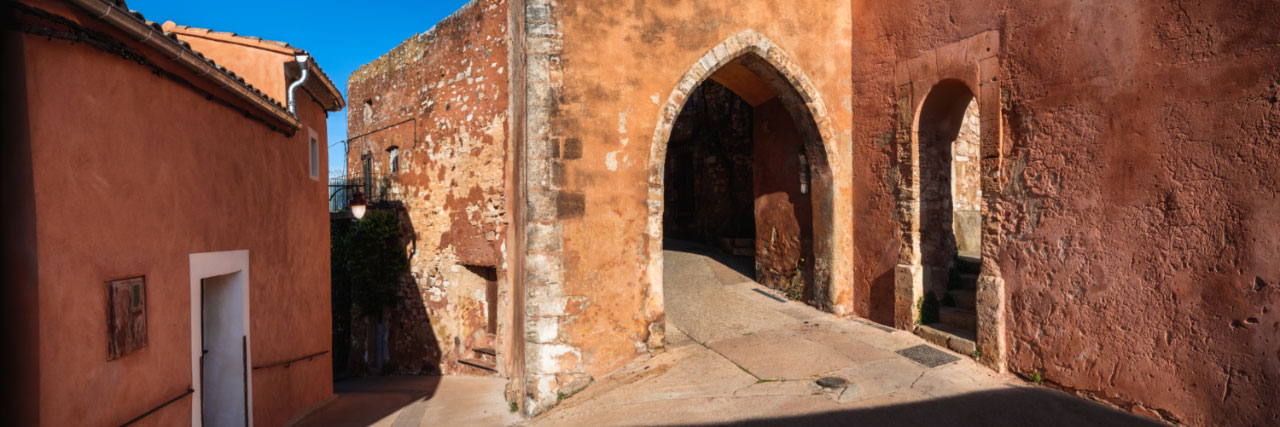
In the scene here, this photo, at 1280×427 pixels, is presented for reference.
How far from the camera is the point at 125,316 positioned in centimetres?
343

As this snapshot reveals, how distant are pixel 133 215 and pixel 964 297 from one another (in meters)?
6.98

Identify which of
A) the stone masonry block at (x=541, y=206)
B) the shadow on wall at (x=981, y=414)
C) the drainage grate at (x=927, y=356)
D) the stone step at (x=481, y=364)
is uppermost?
the stone masonry block at (x=541, y=206)

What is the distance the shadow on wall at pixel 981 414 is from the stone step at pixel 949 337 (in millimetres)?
881

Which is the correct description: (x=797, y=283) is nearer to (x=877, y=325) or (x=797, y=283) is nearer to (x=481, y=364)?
(x=877, y=325)

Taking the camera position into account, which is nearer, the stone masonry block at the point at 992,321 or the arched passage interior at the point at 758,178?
the stone masonry block at the point at 992,321

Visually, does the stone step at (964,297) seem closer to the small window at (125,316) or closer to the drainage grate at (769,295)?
the drainage grate at (769,295)

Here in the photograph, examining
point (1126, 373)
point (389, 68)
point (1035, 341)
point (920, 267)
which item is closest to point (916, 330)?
point (920, 267)

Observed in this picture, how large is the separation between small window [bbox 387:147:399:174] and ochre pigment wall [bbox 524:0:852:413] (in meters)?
6.96

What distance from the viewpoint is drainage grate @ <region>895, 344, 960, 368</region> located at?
5.48 meters

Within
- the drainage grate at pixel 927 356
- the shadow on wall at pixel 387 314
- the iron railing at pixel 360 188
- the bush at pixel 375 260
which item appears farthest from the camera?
the iron railing at pixel 360 188

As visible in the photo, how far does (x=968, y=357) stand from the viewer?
560 centimetres

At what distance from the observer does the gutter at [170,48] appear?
10.5 feet

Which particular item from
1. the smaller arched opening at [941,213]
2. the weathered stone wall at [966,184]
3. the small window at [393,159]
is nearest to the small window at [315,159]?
the small window at [393,159]

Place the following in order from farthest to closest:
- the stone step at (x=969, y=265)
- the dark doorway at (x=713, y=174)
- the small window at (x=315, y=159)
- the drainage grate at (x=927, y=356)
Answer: the dark doorway at (x=713, y=174) < the small window at (x=315, y=159) < the stone step at (x=969, y=265) < the drainage grate at (x=927, y=356)
